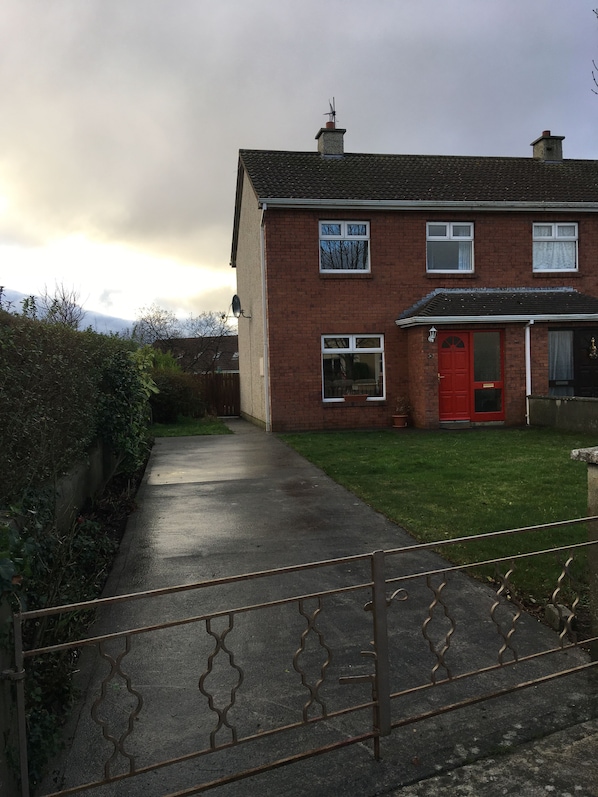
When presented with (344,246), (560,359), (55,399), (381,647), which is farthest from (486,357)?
(381,647)

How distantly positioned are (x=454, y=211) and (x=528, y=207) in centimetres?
212

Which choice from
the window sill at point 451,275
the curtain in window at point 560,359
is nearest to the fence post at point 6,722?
the window sill at point 451,275

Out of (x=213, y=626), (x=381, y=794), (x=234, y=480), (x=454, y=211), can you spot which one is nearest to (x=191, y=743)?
(x=381, y=794)

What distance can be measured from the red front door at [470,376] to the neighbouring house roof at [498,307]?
0.62m

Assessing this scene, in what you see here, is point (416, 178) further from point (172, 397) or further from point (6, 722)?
point (6, 722)

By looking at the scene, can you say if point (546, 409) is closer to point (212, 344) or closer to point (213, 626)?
point (213, 626)

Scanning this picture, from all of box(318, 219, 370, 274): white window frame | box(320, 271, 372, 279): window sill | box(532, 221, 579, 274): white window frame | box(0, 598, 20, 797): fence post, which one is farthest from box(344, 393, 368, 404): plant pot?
box(0, 598, 20, 797): fence post

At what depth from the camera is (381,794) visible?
261 cm

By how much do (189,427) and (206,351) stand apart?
35235 millimetres

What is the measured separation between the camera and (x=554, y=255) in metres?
18.2

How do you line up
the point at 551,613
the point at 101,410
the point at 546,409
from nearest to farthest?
the point at 551,613
the point at 101,410
the point at 546,409

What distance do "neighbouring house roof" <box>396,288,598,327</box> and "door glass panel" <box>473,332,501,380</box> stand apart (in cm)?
66

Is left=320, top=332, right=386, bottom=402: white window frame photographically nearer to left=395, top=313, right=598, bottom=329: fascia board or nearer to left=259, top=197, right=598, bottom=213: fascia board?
left=395, top=313, right=598, bottom=329: fascia board

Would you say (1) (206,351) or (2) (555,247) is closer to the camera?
(2) (555,247)
